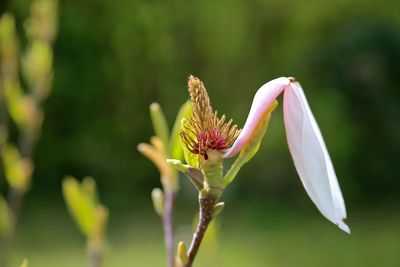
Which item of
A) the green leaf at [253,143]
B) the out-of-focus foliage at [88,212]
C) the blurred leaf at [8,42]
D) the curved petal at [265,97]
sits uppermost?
the blurred leaf at [8,42]

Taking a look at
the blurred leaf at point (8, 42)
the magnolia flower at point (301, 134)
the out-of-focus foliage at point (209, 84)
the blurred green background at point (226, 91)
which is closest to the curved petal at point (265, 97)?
the magnolia flower at point (301, 134)

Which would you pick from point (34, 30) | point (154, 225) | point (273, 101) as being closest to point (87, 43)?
point (154, 225)

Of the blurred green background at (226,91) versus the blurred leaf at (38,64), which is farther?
the blurred green background at (226,91)

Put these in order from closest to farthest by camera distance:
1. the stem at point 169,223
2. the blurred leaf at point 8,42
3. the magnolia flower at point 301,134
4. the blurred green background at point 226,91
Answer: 1. the magnolia flower at point 301,134
2. the stem at point 169,223
3. the blurred leaf at point 8,42
4. the blurred green background at point 226,91

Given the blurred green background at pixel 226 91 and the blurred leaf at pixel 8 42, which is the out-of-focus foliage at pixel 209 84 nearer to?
the blurred green background at pixel 226 91

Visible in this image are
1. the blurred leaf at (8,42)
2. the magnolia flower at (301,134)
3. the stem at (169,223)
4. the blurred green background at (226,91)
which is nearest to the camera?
the magnolia flower at (301,134)
